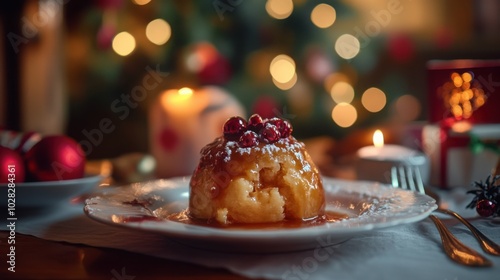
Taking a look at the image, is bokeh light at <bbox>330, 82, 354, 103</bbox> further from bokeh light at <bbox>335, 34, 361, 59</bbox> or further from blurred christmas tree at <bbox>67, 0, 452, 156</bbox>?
bokeh light at <bbox>335, 34, 361, 59</bbox>

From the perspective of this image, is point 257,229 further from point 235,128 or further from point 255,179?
point 235,128

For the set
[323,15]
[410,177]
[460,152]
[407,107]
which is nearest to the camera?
[410,177]

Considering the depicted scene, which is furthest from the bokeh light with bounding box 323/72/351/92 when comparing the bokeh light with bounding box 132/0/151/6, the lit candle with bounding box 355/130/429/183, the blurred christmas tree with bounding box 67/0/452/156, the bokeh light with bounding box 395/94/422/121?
the lit candle with bounding box 355/130/429/183

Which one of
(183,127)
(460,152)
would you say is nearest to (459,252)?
(460,152)

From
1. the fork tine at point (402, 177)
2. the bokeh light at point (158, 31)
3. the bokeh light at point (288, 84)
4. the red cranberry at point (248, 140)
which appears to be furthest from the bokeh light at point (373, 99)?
the red cranberry at point (248, 140)

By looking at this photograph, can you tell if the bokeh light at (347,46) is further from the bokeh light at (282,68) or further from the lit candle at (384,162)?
the lit candle at (384,162)

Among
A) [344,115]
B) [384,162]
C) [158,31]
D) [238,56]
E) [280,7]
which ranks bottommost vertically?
[344,115]

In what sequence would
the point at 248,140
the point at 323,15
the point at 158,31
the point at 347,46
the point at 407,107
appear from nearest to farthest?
the point at 248,140 → the point at 158,31 → the point at 323,15 → the point at 347,46 → the point at 407,107

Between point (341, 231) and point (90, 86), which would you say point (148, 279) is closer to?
point (341, 231)

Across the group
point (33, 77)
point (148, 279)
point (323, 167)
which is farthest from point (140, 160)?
point (33, 77)
